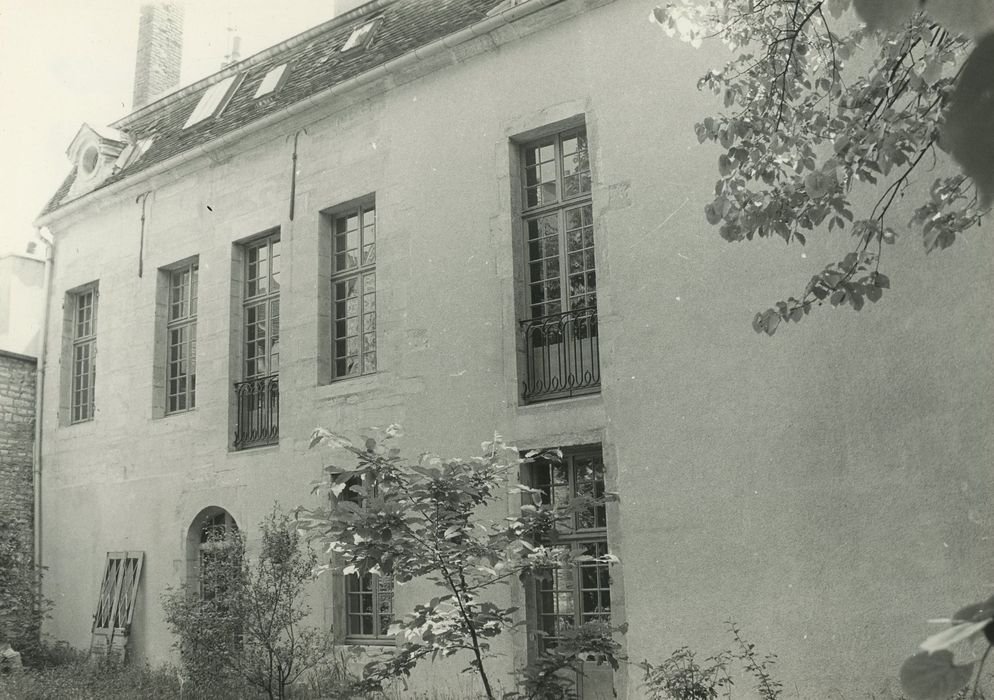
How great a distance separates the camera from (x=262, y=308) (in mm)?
12602

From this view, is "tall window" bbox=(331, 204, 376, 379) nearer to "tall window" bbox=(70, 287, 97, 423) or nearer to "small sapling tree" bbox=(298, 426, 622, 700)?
"tall window" bbox=(70, 287, 97, 423)

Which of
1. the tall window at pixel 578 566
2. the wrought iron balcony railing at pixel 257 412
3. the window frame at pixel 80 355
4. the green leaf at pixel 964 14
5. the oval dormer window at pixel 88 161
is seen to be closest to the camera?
the green leaf at pixel 964 14

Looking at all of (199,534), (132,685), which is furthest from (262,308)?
(132,685)

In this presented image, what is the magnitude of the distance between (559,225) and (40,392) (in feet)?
29.5

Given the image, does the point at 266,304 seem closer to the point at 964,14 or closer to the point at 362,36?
the point at 362,36

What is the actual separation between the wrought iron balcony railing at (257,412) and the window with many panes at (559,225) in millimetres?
3615

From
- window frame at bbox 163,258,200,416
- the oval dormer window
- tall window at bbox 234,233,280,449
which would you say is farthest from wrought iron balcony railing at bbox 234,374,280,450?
the oval dormer window

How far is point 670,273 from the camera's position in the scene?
879cm

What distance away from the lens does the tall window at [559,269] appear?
9.59 meters

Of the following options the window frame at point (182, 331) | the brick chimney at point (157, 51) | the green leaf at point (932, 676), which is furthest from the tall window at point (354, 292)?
the green leaf at point (932, 676)

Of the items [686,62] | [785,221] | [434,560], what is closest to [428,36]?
[686,62]

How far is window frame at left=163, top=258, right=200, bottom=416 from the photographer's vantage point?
13406 mm

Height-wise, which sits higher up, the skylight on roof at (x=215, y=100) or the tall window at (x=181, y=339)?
the skylight on roof at (x=215, y=100)

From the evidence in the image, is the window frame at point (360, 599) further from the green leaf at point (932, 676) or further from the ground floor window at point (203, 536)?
the green leaf at point (932, 676)
